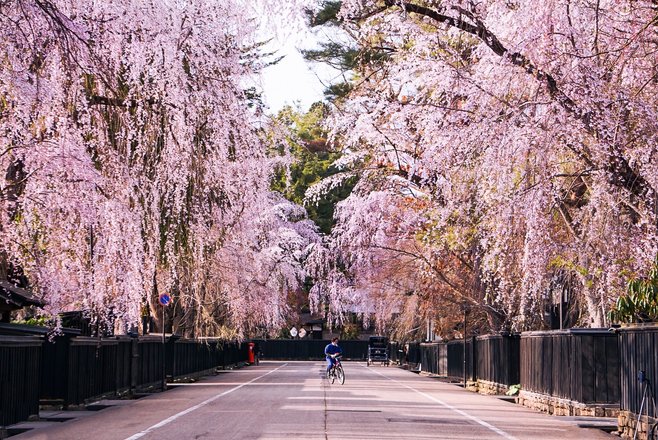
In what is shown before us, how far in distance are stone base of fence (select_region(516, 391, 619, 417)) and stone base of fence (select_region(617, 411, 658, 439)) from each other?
8.28 ft

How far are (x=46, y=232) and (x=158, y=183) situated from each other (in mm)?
2362

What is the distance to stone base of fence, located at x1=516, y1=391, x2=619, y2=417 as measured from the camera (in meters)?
23.1

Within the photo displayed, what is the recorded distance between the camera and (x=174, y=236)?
17.8 m

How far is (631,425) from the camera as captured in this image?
18.4 m

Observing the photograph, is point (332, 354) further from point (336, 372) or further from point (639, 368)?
point (639, 368)

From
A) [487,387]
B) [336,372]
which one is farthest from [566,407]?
[336,372]

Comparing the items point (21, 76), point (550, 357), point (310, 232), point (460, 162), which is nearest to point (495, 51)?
point (460, 162)

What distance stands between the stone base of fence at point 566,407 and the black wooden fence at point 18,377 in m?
11.6

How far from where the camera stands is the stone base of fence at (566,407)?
23.1 metres

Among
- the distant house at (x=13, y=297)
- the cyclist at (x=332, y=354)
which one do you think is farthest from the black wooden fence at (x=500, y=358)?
the distant house at (x=13, y=297)

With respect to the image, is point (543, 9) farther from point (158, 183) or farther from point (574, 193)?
point (574, 193)

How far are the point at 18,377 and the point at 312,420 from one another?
5.44m

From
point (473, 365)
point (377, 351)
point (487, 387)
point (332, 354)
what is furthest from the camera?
point (377, 351)

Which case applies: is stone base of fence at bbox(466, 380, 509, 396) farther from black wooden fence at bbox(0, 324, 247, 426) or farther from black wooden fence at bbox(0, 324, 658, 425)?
black wooden fence at bbox(0, 324, 247, 426)
